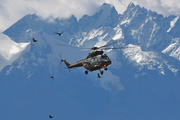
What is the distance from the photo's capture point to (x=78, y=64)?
368 feet

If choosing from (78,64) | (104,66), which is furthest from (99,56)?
(78,64)

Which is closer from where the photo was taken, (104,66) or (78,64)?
(104,66)

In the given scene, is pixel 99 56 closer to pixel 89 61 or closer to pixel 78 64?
pixel 89 61

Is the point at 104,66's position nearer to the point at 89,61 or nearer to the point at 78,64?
the point at 89,61

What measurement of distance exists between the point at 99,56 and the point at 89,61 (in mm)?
4199

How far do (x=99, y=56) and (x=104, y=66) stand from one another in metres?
3.79

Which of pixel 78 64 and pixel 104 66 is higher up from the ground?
pixel 78 64

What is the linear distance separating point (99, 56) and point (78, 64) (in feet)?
43.7

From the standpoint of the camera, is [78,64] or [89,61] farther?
[78,64]

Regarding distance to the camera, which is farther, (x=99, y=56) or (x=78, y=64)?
(x=78, y=64)

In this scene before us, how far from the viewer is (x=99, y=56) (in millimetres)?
100375

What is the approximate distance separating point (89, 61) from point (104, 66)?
6825mm

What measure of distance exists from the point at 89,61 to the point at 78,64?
9372 millimetres

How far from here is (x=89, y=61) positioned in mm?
103375
